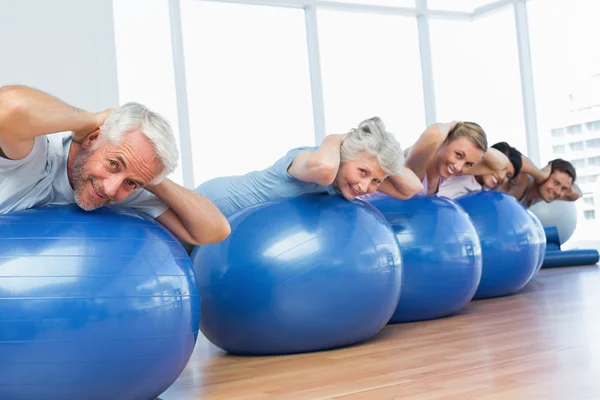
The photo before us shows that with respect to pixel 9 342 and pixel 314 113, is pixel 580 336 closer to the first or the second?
pixel 9 342

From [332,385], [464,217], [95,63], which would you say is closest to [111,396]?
[332,385]

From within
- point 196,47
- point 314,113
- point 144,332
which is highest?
point 196,47

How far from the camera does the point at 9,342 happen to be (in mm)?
1701

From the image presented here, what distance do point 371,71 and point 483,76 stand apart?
157cm

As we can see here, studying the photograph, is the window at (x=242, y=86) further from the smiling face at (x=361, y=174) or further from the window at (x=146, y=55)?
the smiling face at (x=361, y=174)

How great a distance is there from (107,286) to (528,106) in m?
7.08

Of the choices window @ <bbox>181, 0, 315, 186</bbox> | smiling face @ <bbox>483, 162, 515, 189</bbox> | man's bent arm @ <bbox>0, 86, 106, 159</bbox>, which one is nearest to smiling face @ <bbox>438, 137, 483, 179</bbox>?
smiling face @ <bbox>483, 162, 515, 189</bbox>

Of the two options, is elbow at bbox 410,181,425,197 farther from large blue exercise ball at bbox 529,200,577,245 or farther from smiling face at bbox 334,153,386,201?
Result: large blue exercise ball at bbox 529,200,577,245

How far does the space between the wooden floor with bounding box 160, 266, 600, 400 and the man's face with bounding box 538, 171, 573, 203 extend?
206cm

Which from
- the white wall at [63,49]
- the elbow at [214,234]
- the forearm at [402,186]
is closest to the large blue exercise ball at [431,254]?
the forearm at [402,186]

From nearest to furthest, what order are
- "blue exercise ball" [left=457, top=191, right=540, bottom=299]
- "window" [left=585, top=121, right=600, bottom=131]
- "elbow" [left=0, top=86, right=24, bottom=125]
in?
1. "elbow" [left=0, top=86, right=24, bottom=125]
2. "blue exercise ball" [left=457, top=191, right=540, bottom=299]
3. "window" [left=585, top=121, right=600, bottom=131]

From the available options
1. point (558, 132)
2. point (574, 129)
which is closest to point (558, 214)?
point (574, 129)

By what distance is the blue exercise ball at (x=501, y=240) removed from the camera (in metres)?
3.75

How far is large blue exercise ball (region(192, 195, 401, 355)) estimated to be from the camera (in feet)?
8.14
